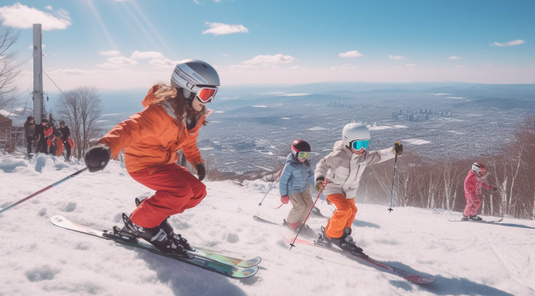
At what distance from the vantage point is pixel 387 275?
11.0 feet

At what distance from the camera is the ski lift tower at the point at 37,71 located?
34.8 ft

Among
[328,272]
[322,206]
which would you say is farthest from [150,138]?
[322,206]

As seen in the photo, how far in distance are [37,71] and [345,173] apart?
1227 cm

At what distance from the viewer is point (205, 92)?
9.24 ft

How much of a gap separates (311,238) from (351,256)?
112 centimetres

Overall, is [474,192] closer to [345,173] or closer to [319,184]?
[345,173]

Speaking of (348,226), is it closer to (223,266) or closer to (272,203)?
(223,266)

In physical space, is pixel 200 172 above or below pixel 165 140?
below

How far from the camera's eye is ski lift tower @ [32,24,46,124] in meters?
10.6

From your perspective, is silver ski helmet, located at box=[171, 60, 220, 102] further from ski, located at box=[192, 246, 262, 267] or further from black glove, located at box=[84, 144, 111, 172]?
ski, located at box=[192, 246, 262, 267]

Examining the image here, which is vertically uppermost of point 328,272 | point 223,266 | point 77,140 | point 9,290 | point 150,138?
point 150,138

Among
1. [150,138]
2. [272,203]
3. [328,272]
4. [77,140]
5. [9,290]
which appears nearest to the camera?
[9,290]

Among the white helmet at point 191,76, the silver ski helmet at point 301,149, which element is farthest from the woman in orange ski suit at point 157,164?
the silver ski helmet at point 301,149

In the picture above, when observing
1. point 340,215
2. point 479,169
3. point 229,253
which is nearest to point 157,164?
point 229,253
